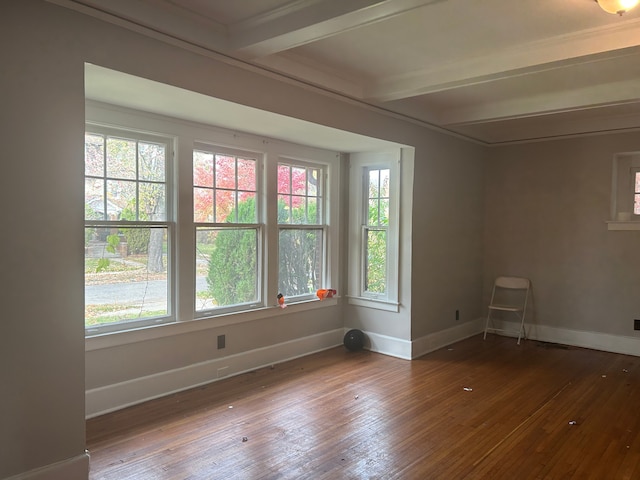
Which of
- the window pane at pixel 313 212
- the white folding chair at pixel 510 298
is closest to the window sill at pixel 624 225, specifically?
the white folding chair at pixel 510 298

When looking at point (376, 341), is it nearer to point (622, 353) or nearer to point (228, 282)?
point (228, 282)

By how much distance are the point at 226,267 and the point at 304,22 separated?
2.35m

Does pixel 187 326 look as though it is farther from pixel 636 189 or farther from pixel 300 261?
pixel 636 189

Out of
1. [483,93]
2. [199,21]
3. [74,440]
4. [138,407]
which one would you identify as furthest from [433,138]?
[74,440]

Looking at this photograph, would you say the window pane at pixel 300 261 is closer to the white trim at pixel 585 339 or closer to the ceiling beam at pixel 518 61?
the ceiling beam at pixel 518 61

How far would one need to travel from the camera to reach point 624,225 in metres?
5.12

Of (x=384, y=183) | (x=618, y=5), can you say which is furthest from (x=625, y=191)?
(x=618, y=5)

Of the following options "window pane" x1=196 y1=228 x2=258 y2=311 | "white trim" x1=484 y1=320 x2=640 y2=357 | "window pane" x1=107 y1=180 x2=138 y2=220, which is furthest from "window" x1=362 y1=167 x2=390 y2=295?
"window pane" x1=107 y1=180 x2=138 y2=220

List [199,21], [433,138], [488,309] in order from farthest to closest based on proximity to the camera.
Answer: [488,309] → [433,138] → [199,21]

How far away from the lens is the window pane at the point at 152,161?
3611 millimetres

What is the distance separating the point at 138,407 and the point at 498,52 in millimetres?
3633

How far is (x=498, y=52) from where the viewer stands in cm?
328

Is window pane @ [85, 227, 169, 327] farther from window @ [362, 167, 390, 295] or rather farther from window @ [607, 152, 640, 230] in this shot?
window @ [607, 152, 640, 230]

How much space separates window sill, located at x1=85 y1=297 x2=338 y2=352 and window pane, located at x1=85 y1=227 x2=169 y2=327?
0.12m
